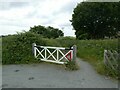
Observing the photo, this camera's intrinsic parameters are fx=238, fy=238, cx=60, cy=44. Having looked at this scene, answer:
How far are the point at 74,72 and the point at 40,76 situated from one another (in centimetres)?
228

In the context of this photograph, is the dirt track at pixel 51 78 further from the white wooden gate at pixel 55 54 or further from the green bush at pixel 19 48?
the green bush at pixel 19 48

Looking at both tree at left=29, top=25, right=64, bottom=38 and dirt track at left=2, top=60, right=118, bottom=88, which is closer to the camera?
dirt track at left=2, top=60, right=118, bottom=88

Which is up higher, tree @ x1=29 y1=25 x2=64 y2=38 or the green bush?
tree @ x1=29 y1=25 x2=64 y2=38

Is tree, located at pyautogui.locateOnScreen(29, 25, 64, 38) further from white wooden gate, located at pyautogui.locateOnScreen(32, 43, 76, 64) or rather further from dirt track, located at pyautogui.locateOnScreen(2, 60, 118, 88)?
dirt track, located at pyautogui.locateOnScreen(2, 60, 118, 88)

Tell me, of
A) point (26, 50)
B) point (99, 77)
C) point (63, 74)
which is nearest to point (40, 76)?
point (63, 74)

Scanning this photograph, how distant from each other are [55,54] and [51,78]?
5397 millimetres

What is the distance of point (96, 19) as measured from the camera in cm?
4253

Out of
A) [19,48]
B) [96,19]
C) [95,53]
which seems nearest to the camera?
[19,48]

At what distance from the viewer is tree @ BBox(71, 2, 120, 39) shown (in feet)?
136

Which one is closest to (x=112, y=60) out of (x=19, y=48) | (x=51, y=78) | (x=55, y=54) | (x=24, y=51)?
(x=51, y=78)

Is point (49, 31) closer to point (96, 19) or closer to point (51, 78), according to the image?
point (96, 19)

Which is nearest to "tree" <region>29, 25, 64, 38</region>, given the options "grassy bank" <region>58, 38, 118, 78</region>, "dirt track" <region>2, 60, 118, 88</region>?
"grassy bank" <region>58, 38, 118, 78</region>

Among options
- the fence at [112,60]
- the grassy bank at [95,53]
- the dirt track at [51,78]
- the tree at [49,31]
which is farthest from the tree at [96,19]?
the fence at [112,60]

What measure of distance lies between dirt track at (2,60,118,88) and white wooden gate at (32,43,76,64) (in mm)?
746
